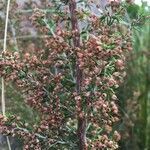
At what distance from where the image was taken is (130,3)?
12.5 feet

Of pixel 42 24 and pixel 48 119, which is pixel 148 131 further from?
pixel 42 24

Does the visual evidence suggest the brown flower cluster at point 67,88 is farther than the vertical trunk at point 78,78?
No

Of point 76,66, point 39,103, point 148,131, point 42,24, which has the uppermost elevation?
point 42,24

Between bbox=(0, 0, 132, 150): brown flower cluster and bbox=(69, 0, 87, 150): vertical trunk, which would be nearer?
bbox=(0, 0, 132, 150): brown flower cluster

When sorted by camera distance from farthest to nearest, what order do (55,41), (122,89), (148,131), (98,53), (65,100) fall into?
(122,89) → (148,131) → (65,100) → (55,41) → (98,53)

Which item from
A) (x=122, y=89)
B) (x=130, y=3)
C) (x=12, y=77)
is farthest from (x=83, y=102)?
(x=122, y=89)

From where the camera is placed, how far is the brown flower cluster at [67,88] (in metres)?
3.60

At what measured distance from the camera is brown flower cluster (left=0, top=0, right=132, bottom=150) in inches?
142

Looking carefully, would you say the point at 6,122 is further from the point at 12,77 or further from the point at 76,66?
the point at 76,66

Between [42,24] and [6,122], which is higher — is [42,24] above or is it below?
above

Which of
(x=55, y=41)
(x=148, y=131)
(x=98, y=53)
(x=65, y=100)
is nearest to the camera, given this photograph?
(x=98, y=53)

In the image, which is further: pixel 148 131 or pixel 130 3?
pixel 148 131

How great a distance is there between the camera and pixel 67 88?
3.88 metres

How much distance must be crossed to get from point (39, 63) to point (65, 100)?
338mm
